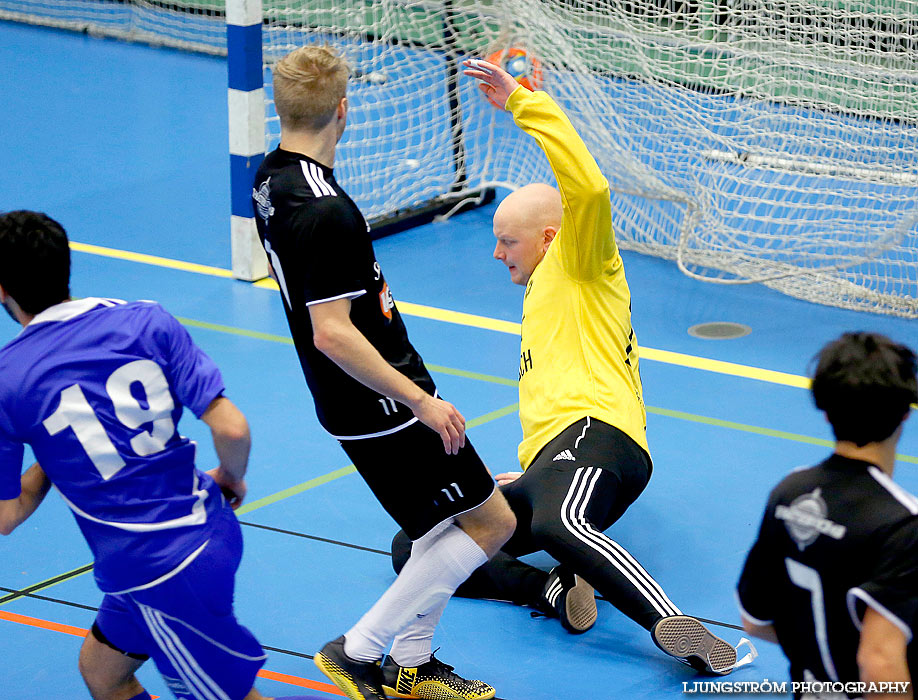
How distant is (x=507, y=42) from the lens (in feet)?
24.3

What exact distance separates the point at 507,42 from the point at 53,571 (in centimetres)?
454

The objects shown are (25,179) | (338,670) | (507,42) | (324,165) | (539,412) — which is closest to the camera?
(324,165)

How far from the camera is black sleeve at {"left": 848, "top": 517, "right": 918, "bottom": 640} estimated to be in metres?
2.00

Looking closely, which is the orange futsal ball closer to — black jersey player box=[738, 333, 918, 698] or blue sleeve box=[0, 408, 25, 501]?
blue sleeve box=[0, 408, 25, 501]

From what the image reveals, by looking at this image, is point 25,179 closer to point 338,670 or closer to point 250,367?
point 250,367

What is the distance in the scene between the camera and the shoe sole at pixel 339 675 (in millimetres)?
3299

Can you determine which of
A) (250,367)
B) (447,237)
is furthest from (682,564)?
(447,237)

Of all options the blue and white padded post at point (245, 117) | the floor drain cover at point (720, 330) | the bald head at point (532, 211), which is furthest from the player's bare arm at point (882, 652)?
the blue and white padded post at point (245, 117)

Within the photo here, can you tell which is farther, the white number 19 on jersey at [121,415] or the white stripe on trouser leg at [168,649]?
the white stripe on trouser leg at [168,649]

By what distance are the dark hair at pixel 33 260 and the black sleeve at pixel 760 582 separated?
1.48m

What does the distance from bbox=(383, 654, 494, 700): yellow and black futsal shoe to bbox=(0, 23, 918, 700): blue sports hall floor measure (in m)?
0.16

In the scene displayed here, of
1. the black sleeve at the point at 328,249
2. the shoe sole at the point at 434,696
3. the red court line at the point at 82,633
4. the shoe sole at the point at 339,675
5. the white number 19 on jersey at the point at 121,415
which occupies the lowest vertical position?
the red court line at the point at 82,633

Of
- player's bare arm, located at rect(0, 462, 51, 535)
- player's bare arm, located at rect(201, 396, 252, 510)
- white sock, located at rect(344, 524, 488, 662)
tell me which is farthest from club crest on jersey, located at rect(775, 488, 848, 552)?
player's bare arm, located at rect(0, 462, 51, 535)

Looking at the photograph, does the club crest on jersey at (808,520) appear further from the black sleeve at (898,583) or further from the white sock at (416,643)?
the white sock at (416,643)
